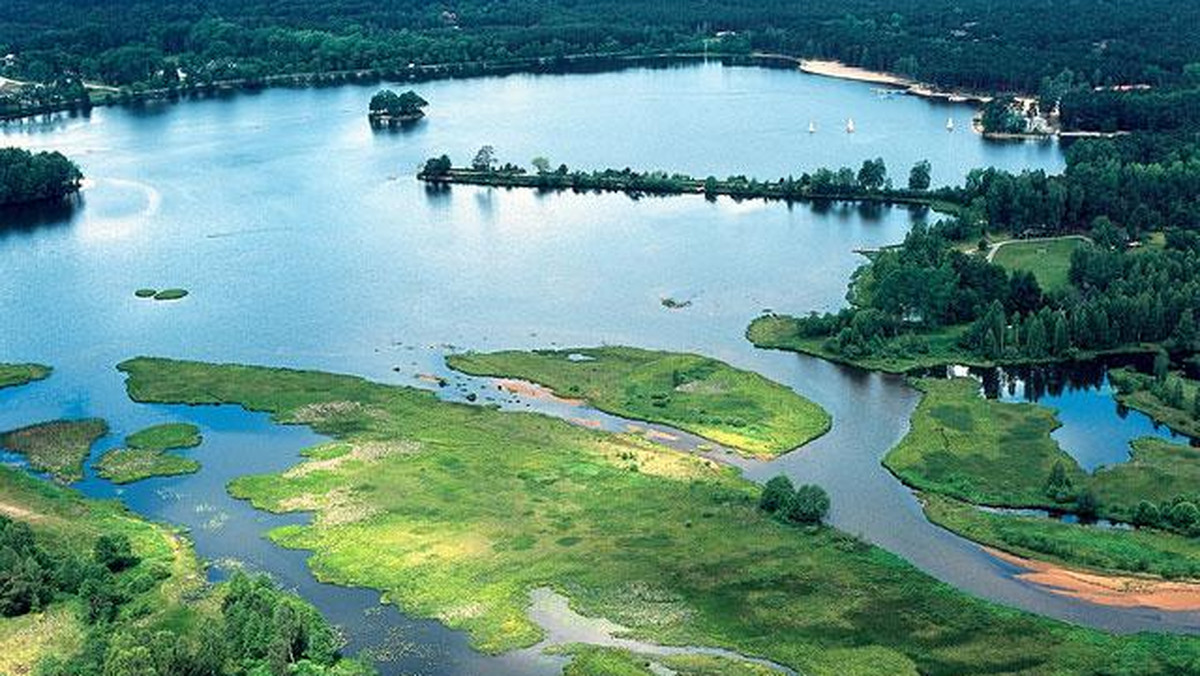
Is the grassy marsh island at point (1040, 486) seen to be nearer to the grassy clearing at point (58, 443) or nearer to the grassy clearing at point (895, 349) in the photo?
the grassy clearing at point (895, 349)

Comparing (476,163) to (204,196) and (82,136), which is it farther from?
(82,136)

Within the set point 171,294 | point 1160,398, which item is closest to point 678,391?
point 1160,398

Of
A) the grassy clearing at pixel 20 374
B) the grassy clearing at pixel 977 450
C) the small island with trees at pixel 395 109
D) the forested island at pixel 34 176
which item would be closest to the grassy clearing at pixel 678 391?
the grassy clearing at pixel 977 450

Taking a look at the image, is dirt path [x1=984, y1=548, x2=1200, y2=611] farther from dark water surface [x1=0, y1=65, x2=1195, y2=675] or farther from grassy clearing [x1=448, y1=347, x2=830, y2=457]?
grassy clearing [x1=448, y1=347, x2=830, y2=457]

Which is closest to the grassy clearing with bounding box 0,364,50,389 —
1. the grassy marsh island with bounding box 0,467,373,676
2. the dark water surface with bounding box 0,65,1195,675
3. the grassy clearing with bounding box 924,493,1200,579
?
the dark water surface with bounding box 0,65,1195,675

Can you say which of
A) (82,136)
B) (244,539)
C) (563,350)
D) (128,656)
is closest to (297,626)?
(128,656)

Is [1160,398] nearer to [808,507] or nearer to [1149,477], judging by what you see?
[1149,477]
